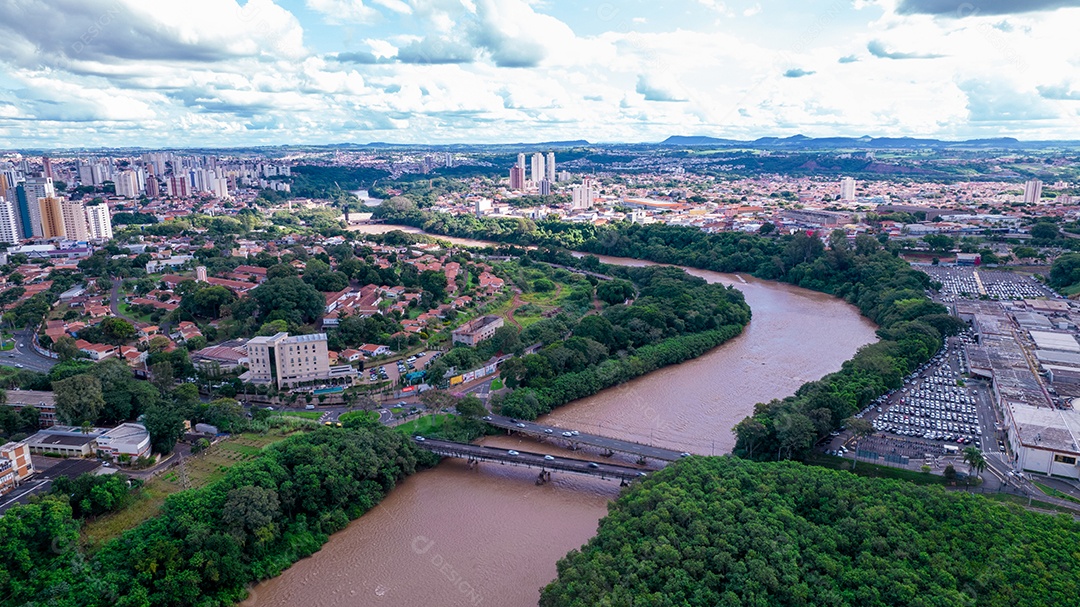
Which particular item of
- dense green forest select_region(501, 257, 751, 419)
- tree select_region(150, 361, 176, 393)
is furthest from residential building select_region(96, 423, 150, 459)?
dense green forest select_region(501, 257, 751, 419)

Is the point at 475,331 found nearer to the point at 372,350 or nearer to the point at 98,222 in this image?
the point at 372,350

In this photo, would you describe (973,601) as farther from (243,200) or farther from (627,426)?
(243,200)

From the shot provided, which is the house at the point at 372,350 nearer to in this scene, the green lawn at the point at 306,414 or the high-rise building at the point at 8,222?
the green lawn at the point at 306,414

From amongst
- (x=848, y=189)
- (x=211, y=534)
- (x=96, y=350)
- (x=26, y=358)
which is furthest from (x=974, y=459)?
(x=848, y=189)

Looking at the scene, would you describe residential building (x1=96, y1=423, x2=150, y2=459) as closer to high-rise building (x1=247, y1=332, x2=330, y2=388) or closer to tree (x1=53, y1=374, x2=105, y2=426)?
tree (x1=53, y1=374, x2=105, y2=426)

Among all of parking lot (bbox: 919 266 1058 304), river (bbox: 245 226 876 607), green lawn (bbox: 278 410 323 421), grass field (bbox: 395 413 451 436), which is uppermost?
parking lot (bbox: 919 266 1058 304)

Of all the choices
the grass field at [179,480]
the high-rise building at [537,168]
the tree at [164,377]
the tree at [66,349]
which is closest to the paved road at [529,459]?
the grass field at [179,480]
